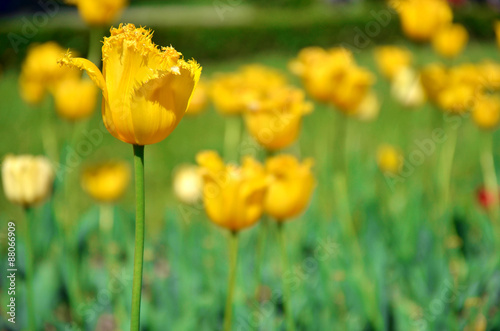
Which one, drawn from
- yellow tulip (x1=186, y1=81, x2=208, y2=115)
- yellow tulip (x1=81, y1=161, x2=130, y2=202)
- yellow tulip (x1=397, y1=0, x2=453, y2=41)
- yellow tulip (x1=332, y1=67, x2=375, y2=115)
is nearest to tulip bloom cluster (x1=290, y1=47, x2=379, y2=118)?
yellow tulip (x1=332, y1=67, x2=375, y2=115)

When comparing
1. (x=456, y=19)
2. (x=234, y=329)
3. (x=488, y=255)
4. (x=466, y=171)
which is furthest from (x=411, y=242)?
(x=456, y=19)

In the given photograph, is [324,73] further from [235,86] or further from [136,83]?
[136,83]

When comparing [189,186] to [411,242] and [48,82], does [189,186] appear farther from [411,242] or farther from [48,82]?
[411,242]

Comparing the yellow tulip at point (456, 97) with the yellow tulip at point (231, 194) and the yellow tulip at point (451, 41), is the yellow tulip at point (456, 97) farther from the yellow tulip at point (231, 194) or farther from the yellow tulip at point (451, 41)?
the yellow tulip at point (231, 194)

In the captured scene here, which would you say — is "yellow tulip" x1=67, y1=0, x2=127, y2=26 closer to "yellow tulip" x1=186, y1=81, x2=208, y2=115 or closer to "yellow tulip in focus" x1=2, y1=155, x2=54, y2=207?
"yellow tulip in focus" x1=2, y1=155, x2=54, y2=207

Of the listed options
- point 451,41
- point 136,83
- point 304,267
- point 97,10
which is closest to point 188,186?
point 304,267

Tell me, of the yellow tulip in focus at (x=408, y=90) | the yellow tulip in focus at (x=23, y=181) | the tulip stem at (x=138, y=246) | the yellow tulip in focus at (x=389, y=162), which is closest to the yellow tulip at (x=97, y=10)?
the yellow tulip in focus at (x=23, y=181)
